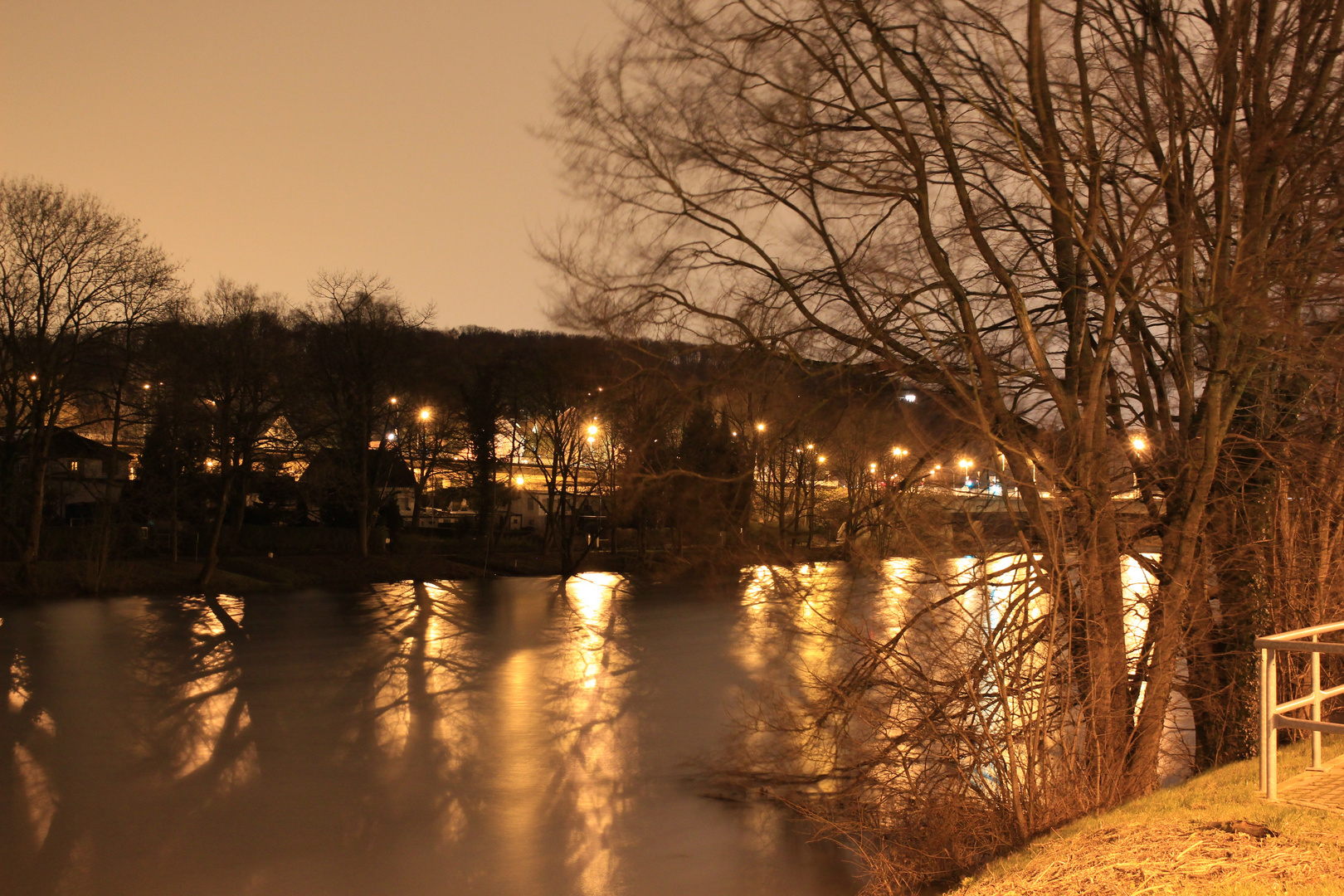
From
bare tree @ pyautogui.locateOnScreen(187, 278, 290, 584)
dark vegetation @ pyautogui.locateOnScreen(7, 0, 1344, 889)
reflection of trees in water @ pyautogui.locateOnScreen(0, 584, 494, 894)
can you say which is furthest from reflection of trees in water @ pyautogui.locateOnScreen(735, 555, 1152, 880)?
bare tree @ pyautogui.locateOnScreen(187, 278, 290, 584)

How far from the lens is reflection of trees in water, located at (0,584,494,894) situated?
32.3 ft

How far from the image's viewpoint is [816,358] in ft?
33.2

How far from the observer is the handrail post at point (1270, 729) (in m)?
5.71

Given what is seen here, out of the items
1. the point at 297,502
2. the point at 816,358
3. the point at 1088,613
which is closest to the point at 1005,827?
the point at 1088,613

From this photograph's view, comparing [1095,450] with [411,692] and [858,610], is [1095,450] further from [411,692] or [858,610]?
[411,692]

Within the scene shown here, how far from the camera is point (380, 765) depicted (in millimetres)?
12930

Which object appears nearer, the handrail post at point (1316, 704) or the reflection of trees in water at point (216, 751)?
the handrail post at point (1316, 704)

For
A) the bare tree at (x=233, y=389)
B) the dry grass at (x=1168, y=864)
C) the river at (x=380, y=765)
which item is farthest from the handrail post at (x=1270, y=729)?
the bare tree at (x=233, y=389)

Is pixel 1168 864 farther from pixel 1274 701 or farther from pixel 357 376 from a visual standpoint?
pixel 357 376

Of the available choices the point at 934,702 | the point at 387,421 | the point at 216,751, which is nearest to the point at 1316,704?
the point at 934,702

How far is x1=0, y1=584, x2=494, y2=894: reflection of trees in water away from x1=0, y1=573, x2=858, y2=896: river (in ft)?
0.13

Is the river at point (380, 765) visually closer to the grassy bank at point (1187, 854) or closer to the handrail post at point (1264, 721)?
the grassy bank at point (1187, 854)

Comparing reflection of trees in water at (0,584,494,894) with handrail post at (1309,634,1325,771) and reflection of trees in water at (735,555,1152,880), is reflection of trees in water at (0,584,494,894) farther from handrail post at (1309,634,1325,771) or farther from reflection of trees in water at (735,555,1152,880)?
handrail post at (1309,634,1325,771)

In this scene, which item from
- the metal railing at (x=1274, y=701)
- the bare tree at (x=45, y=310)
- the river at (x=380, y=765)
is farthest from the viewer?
the bare tree at (x=45, y=310)
